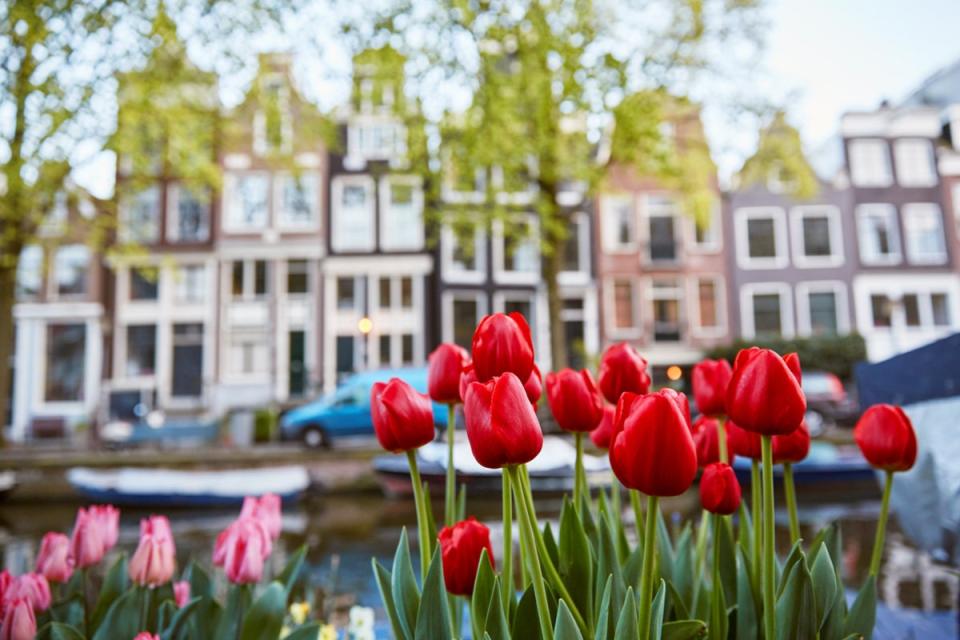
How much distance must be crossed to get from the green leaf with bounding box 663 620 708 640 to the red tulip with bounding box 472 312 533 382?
0.29 m

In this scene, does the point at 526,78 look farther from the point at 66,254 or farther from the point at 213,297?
the point at 66,254

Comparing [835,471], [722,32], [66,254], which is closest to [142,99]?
[722,32]

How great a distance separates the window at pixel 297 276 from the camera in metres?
19.0

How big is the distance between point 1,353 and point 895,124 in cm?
2155

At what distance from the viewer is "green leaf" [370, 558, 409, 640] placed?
841 millimetres

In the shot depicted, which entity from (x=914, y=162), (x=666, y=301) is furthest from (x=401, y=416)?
(x=914, y=162)

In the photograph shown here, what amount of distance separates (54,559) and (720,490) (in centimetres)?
95

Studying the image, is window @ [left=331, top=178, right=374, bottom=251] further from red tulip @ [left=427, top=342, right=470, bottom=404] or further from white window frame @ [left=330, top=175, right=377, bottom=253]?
red tulip @ [left=427, top=342, right=470, bottom=404]

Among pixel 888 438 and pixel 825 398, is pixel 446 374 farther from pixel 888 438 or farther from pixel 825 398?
pixel 825 398

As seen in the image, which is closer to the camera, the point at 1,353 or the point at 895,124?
the point at 1,353

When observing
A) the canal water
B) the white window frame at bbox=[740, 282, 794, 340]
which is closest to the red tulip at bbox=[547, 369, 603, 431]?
the canal water

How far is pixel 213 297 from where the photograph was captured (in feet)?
61.5

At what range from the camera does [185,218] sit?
19.5 meters

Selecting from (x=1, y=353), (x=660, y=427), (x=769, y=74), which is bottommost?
(x=660, y=427)
